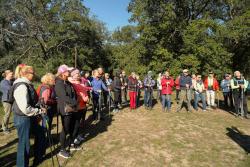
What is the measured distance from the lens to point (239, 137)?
881 centimetres

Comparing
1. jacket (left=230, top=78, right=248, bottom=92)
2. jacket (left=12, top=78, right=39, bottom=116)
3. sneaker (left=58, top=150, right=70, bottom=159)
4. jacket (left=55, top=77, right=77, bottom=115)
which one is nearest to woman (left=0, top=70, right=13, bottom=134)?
sneaker (left=58, top=150, right=70, bottom=159)

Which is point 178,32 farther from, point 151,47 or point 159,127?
point 159,127

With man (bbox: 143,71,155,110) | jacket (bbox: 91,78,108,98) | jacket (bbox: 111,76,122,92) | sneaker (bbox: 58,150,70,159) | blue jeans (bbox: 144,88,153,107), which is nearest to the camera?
sneaker (bbox: 58,150,70,159)

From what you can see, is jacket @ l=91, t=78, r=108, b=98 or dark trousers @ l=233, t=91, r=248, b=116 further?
dark trousers @ l=233, t=91, r=248, b=116

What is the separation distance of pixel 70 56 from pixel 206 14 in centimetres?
1644

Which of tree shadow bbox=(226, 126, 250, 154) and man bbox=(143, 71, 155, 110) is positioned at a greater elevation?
man bbox=(143, 71, 155, 110)

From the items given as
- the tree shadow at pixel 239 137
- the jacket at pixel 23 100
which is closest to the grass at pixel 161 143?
the tree shadow at pixel 239 137

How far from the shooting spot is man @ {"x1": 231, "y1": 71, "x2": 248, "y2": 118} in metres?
11.8

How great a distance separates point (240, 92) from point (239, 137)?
3.76m

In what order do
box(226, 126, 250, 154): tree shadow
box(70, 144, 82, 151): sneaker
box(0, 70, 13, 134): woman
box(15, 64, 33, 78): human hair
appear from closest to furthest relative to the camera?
box(15, 64, 33, 78): human hair → box(70, 144, 82, 151): sneaker → box(226, 126, 250, 154): tree shadow → box(0, 70, 13, 134): woman

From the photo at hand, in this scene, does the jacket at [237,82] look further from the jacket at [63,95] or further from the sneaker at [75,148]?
the jacket at [63,95]

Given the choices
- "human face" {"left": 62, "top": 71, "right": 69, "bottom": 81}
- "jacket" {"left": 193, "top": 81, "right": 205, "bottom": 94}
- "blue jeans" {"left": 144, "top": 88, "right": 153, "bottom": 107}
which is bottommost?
"blue jeans" {"left": 144, "top": 88, "right": 153, "bottom": 107}

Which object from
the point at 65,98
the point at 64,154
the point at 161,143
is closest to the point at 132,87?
the point at 161,143

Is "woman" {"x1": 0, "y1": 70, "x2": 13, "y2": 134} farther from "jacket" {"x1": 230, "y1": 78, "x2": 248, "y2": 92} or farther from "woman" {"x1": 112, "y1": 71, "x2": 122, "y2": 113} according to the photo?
"jacket" {"x1": 230, "y1": 78, "x2": 248, "y2": 92}
